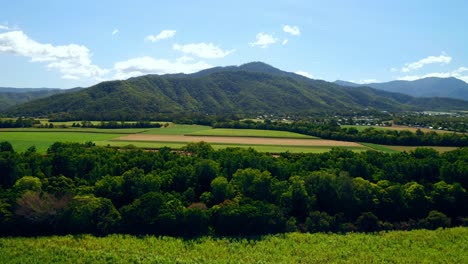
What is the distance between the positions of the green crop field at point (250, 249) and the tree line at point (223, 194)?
2.20 meters

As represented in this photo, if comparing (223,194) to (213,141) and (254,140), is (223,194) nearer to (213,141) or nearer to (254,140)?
(213,141)

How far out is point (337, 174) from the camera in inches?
2019

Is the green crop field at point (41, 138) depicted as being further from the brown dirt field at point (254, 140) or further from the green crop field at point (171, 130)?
the green crop field at point (171, 130)

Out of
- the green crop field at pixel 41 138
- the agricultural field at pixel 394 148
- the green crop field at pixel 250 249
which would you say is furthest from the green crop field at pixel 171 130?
the green crop field at pixel 250 249

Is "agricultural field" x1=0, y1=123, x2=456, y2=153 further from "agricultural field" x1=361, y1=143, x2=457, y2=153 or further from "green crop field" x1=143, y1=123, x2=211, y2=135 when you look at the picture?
"green crop field" x1=143, y1=123, x2=211, y2=135

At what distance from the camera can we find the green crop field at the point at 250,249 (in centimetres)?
3216

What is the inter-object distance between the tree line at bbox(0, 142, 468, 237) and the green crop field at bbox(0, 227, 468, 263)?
220cm

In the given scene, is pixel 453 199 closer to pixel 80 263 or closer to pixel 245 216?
Result: pixel 245 216

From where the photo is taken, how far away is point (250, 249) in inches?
1361

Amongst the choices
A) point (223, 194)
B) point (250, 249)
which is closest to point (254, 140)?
point (223, 194)

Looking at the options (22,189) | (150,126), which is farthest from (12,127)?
(22,189)

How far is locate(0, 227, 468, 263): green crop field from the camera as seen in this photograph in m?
32.2

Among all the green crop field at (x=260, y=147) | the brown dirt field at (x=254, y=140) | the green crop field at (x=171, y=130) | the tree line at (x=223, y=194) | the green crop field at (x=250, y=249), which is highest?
the green crop field at (x=171, y=130)

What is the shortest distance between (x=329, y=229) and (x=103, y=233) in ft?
85.4
